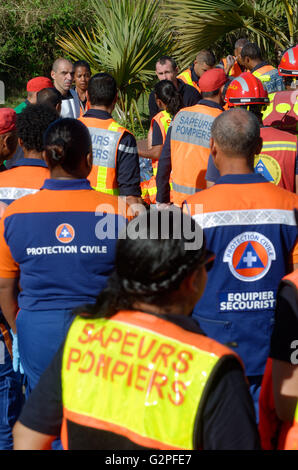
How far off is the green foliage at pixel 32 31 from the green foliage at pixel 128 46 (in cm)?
510

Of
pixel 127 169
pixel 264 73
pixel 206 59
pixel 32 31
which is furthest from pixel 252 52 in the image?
pixel 32 31

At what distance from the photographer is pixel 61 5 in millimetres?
16328

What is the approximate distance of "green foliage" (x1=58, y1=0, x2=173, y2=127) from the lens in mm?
10617

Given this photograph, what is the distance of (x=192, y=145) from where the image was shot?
5.19m

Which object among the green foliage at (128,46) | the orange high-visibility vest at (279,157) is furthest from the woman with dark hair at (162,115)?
the green foliage at (128,46)

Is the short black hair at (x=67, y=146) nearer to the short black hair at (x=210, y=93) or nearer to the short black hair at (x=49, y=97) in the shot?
the short black hair at (x=210, y=93)

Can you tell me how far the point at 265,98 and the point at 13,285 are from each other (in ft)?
7.45

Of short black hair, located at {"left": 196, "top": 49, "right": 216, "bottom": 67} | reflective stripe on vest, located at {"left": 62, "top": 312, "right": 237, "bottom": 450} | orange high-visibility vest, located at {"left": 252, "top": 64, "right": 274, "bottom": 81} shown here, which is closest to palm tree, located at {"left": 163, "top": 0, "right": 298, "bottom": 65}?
short black hair, located at {"left": 196, "top": 49, "right": 216, "bottom": 67}

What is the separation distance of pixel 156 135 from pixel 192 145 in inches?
52.3

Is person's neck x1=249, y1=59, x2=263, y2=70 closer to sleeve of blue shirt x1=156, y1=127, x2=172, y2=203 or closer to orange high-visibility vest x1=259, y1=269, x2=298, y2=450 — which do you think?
sleeve of blue shirt x1=156, y1=127, x2=172, y2=203

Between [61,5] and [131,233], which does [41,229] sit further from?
[61,5]

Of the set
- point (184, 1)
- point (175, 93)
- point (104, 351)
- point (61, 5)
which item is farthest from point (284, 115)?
point (61, 5)

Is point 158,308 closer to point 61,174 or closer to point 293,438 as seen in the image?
point 293,438

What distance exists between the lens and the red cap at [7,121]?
12.7ft
